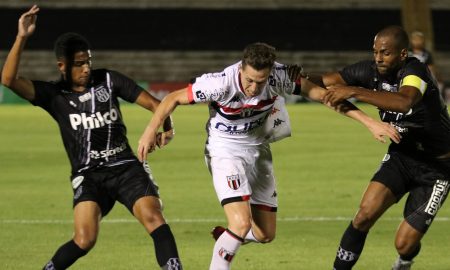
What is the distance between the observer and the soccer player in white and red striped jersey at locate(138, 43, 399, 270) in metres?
8.16

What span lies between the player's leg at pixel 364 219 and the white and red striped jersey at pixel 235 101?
1.03 meters

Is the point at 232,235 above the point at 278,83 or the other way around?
the other way around

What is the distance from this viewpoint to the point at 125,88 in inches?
334

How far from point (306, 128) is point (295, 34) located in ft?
47.5

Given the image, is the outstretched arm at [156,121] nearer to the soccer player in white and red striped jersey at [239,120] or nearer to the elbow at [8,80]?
the soccer player in white and red striped jersey at [239,120]

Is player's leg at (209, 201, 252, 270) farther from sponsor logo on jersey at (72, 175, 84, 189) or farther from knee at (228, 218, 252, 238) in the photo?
sponsor logo on jersey at (72, 175, 84, 189)

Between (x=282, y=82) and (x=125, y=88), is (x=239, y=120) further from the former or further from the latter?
(x=125, y=88)

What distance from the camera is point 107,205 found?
27.6 ft

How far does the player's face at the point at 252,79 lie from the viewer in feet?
26.7

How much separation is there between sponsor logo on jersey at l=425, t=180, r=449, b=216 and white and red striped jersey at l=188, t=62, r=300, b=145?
1383 millimetres

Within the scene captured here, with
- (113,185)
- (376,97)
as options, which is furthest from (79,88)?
(376,97)

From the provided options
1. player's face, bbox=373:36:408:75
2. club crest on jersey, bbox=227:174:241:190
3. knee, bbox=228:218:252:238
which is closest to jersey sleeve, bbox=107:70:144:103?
club crest on jersey, bbox=227:174:241:190

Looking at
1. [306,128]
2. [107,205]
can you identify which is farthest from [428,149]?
[306,128]

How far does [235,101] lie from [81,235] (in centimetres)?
→ 159
